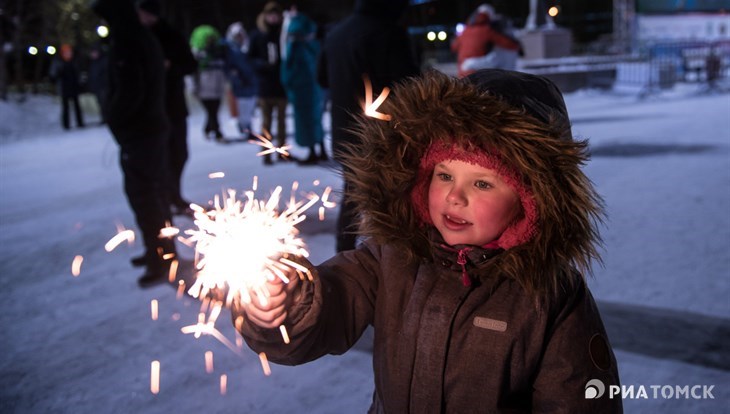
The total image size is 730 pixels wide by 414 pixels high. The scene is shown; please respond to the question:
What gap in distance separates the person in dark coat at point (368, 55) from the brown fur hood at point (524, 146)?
97.3 inches

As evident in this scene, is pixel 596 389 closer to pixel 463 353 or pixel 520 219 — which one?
pixel 463 353

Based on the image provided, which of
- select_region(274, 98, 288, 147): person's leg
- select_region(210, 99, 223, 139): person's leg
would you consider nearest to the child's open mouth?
select_region(274, 98, 288, 147): person's leg

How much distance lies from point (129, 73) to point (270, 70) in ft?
16.7

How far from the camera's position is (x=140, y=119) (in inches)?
182

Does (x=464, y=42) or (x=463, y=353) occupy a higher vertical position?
(x=464, y=42)

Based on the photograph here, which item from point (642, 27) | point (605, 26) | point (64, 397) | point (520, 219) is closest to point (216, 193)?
point (64, 397)

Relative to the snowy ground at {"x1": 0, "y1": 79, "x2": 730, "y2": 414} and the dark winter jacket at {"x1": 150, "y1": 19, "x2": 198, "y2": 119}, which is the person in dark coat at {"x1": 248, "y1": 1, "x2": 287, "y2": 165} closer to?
the snowy ground at {"x1": 0, "y1": 79, "x2": 730, "y2": 414}

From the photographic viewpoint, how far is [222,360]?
353cm

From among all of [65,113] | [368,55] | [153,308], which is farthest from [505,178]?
[65,113]

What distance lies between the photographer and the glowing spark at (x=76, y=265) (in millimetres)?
5129

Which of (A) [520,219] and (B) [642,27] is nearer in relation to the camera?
(A) [520,219]

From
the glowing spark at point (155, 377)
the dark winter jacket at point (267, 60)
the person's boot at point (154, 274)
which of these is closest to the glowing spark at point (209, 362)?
the glowing spark at point (155, 377)

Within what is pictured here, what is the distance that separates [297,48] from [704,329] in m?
6.34

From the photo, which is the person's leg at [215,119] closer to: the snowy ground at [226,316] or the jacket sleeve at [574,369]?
the snowy ground at [226,316]
